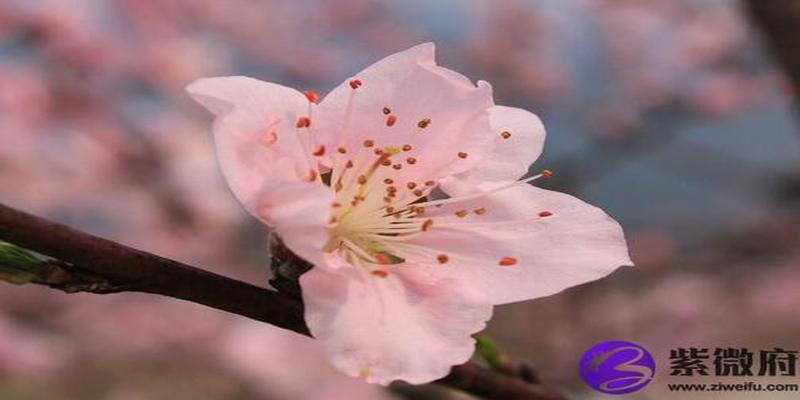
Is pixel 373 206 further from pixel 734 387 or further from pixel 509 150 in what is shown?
pixel 734 387

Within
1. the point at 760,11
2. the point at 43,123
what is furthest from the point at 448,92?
the point at 43,123

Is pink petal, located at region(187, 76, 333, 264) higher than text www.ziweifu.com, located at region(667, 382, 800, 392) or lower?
higher

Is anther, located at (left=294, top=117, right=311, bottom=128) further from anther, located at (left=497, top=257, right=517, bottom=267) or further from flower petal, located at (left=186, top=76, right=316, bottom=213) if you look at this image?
anther, located at (left=497, top=257, right=517, bottom=267)

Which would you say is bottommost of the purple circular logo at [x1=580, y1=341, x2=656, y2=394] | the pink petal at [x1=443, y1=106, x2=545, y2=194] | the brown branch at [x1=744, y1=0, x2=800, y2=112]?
the purple circular logo at [x1=580, y1=341, x2=656, y2=394]

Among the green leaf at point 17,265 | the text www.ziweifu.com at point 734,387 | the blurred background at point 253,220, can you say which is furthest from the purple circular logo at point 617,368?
the blurred background at point 253,220

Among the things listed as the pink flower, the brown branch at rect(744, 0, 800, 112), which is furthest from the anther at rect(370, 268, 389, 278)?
the brown branch at rect(744, 0, 800, 112)

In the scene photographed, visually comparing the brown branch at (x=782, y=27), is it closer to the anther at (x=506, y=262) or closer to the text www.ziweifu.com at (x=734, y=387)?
the text www.ziweifu.com at (x=734, y=387)

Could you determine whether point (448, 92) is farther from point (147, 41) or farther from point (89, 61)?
point (147, 41)
